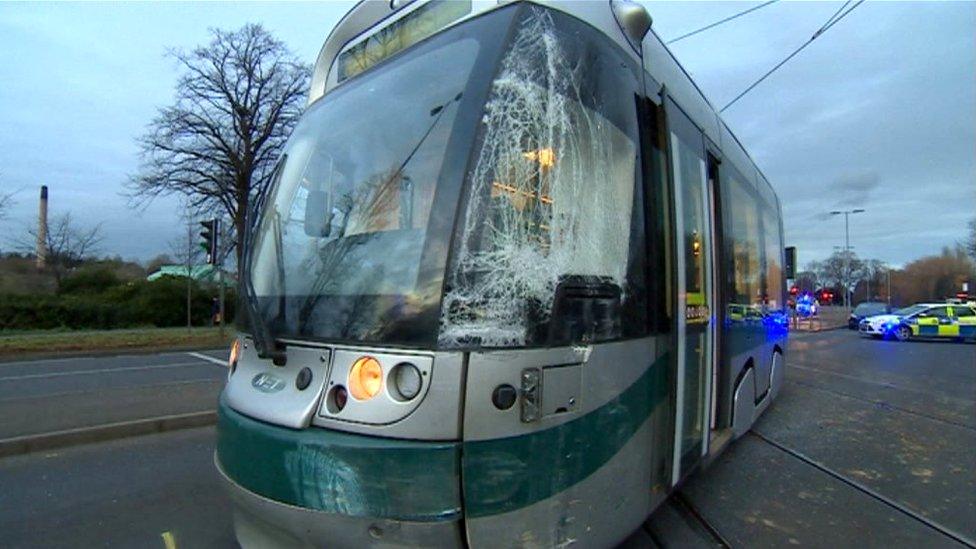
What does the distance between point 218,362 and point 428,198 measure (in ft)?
43.1

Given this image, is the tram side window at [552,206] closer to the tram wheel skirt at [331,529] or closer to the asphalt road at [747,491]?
the tram wheel skirt at [331,529]

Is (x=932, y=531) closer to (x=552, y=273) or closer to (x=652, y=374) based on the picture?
(x=652, y=374)

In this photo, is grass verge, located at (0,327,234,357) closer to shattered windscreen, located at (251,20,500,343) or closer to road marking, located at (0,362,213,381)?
road marking, located at (0,362,213,381)

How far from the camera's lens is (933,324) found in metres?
24.6

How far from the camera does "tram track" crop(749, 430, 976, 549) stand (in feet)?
12.5

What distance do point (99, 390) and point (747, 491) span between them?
29.9 feet

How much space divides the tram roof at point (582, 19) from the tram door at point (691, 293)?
231 mm

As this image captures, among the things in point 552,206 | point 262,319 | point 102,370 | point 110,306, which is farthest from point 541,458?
point 110,306

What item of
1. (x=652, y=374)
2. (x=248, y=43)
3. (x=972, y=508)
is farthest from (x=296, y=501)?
(x=248, y=43)

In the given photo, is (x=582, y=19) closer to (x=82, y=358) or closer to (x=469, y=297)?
(x=469, y=297)

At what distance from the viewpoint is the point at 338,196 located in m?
2.83

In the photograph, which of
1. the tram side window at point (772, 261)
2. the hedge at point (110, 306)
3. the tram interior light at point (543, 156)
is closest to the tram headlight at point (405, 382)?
the tram interior light at point (543, 156)

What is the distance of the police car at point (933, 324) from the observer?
24203 millimetres

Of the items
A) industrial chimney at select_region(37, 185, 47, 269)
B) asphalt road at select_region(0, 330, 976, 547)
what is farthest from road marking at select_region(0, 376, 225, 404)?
industrial chimney at select_region(37, 185, 47, 269)
